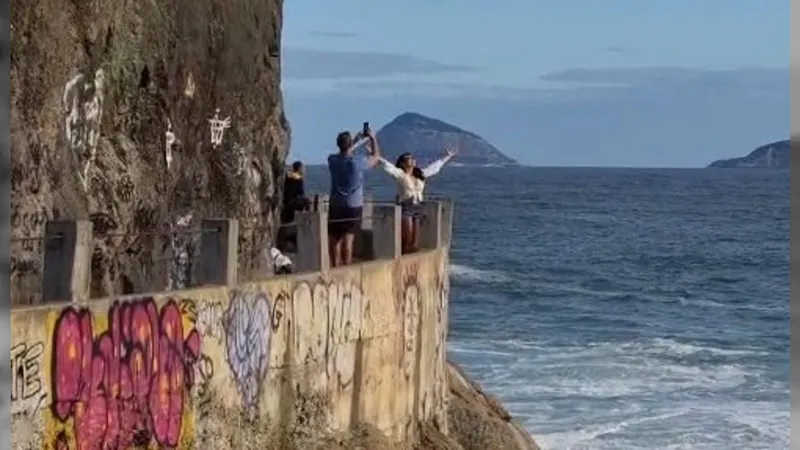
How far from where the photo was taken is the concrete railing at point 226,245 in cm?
1202

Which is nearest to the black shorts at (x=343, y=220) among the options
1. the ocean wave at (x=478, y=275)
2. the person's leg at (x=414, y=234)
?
the person's leg at (x=414, y=234)

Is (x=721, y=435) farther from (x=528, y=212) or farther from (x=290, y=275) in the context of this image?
(x=528, y=212)

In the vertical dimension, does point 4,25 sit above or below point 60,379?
above

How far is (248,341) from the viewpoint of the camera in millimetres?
14320

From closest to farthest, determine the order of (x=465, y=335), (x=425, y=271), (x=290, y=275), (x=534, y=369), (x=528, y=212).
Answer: (x=290, y=275) < (x=425, y=271) < (x=534, y=369) < (x=465, y=335) < (x=528, y=212)

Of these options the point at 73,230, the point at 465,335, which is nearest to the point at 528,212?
the point at 465,335

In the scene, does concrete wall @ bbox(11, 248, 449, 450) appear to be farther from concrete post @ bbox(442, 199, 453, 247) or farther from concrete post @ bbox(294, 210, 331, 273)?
concrete post @ bbox(442, 199, 453, 247)

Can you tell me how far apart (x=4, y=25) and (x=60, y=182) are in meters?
9.16

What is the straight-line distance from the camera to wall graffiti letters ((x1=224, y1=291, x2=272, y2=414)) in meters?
14.1

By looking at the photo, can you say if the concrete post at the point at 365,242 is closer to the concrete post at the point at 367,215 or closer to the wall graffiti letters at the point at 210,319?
the concrete post at the point at 367,215

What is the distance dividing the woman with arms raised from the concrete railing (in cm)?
23

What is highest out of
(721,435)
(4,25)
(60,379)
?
(4,25)

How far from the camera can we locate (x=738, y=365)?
124ft

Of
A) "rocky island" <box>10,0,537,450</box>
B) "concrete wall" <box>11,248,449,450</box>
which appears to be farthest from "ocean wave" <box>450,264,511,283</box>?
"concrete wall" <box>11,248,449,450</box>
